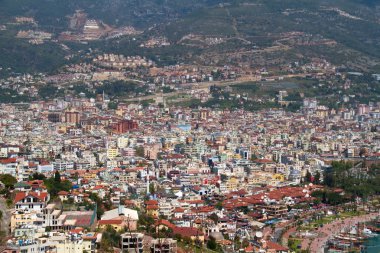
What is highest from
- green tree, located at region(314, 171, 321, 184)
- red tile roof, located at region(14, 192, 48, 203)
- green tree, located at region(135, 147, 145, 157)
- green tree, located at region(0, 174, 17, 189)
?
red tile roof, located at region(14, 192, 48, 203)

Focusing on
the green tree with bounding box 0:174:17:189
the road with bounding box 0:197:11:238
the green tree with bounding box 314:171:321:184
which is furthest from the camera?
the green tree with bounding box 314:171:321:184

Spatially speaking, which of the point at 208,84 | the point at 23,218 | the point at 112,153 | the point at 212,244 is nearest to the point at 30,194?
the point at 23,218

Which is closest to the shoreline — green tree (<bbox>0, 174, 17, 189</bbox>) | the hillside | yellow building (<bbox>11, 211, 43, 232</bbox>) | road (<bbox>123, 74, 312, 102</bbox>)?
green tree (<bbox>0, 174, 17, 189</bbox>)

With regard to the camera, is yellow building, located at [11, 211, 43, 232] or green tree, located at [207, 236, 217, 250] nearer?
yellow building, located at [11, 211, 43, 232]

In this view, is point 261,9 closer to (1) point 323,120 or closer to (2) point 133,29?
(2) point 133,29

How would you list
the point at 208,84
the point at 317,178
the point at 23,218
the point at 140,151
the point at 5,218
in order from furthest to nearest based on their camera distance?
the point at 208,84 < the point at 140,151 < the point at 317,178 < the point at 5,218 < the point at 23,218

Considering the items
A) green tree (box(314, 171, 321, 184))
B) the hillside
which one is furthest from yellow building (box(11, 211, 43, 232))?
the hillside

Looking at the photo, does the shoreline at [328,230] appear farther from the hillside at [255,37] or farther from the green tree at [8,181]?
the hillside at [255,37]

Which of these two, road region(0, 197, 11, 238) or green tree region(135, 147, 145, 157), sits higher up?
road region(0, 197, 11, 238)

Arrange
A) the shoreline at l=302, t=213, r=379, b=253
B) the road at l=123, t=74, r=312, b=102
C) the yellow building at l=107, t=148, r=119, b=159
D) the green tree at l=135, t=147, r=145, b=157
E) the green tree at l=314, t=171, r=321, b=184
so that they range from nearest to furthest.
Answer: the shoreline at l=302, t=213, r=379, b=253 → the green tree at l=314, t=171, r=321, b=184 → the yellow building at l=107, t=148, r=119, b=159 → the green tree at l=135, t=147, r=145, b=157 → the road at l=123, t=74, r=312, b=102

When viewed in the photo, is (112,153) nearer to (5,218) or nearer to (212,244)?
(212,244)

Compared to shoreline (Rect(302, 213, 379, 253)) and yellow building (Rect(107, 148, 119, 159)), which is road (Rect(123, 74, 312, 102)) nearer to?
yellow building (Rect(107, 148, 119, 159))

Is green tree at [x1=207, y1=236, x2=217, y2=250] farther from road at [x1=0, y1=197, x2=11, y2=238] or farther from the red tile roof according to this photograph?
road at [x1=0, y1=197, x2=11, y2=238]
